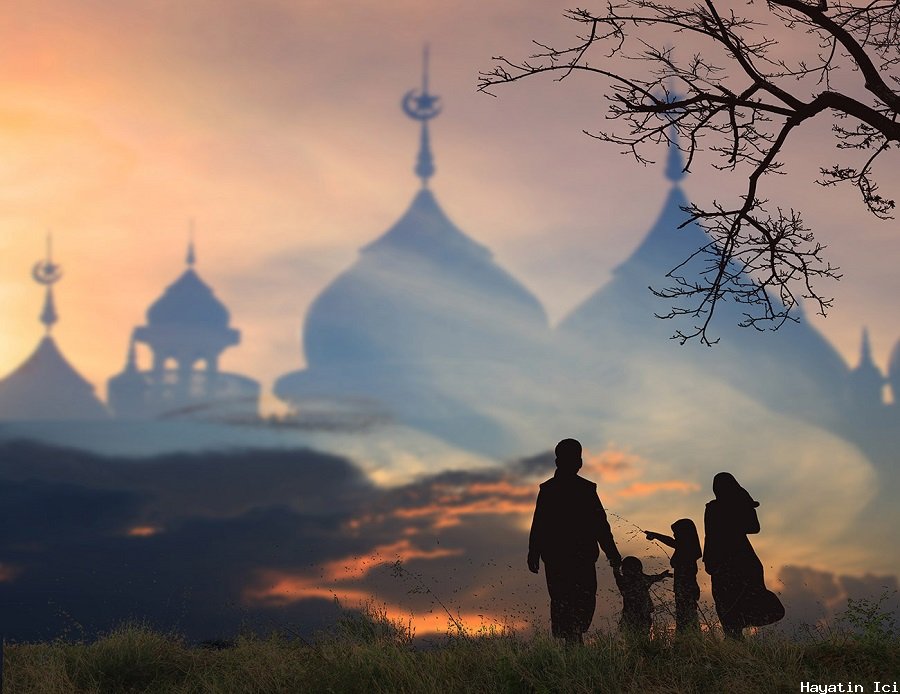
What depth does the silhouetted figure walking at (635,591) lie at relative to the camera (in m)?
11.2

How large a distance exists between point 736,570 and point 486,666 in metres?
4.27

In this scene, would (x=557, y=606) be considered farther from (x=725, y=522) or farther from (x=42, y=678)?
(x=42, y=678)

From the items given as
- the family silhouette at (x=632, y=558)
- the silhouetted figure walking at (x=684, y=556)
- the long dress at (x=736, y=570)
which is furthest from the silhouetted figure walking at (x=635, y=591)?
the long dress at (x=736, y=570)

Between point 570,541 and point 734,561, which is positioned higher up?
point 570,541

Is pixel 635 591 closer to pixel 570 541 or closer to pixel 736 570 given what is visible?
pixel 570 541

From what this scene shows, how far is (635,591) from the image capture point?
1169 cm

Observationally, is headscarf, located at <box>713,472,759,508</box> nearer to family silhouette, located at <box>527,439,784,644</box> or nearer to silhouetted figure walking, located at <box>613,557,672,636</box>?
family silhouette, located at <box>527,439,784,644</box>

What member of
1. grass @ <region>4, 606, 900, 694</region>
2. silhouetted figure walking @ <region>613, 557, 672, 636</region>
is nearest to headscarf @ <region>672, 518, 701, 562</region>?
silhouetted figure walking @ <region>613, 557, 672, 636</region>

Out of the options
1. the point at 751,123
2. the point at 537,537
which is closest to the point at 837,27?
the point at 751,123

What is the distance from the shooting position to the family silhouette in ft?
39.2

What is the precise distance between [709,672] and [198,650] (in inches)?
257

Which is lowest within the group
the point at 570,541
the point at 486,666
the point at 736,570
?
Result: the point at 486,666

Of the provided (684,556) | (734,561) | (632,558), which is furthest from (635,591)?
(734,561)

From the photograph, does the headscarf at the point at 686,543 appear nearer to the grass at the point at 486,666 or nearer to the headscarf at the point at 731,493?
the headscarf at the point at 731,493
